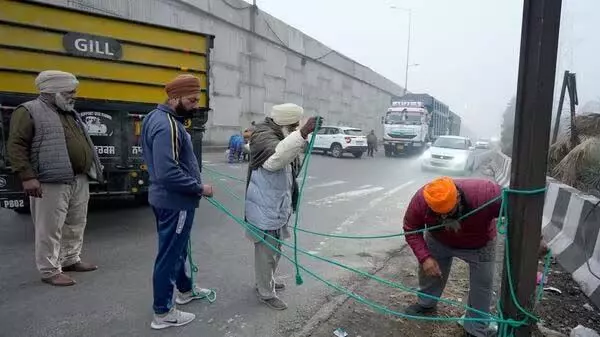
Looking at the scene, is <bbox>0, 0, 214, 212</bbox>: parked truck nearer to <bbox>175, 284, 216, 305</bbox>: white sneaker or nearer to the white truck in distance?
<bbox>175, 284, 216, 305</bbox>: white sneaker

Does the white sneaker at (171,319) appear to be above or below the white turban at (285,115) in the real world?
below

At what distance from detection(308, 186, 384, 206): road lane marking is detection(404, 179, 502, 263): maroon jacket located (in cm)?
494

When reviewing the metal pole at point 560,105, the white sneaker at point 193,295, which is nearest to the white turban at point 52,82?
the white sneaker at point 193,295

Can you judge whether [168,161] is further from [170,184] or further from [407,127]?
[407,127]

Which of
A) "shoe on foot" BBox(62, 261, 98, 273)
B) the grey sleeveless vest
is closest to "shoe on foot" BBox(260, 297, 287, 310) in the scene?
"shoe on foot" BBox(62, 261, 98, 273)

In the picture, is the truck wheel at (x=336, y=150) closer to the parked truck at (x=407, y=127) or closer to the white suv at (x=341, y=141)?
the white suv at (x=341, y=141)

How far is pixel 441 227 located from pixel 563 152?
218 inches

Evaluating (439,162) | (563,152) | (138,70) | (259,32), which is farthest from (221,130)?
(563,152)

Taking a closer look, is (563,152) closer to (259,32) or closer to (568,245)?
(568,245)

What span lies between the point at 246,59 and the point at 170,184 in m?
19.3

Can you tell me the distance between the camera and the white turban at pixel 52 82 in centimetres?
342

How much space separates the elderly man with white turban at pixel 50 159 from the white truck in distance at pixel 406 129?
20.1 metres

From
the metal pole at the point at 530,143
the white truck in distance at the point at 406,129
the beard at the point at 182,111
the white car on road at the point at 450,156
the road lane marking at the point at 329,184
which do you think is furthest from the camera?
the white truck in distance at the point at 406,129

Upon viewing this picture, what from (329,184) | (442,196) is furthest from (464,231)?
(329,184)
